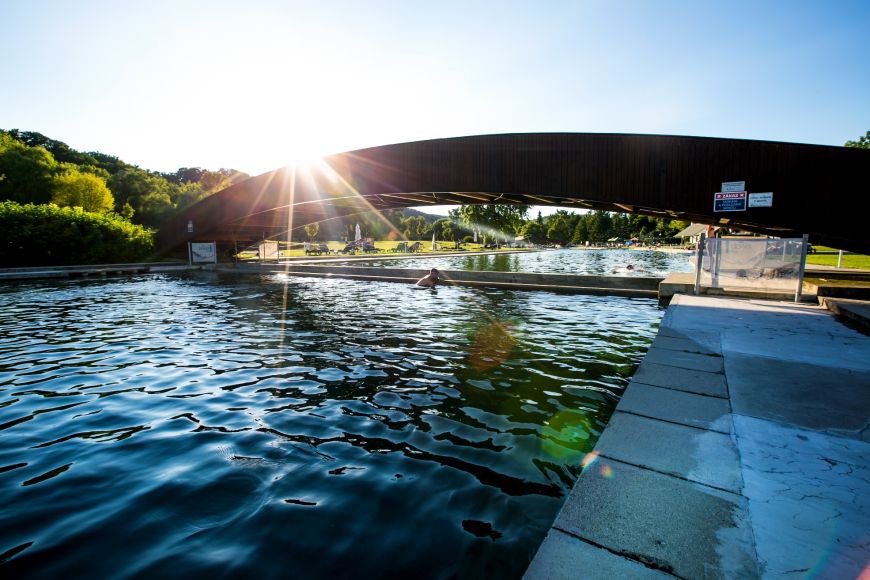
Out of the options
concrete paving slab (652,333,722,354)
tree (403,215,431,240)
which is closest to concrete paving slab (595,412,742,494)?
concrete paving slab (652,333,722,354)

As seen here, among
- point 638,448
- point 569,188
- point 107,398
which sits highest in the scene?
point 569,188

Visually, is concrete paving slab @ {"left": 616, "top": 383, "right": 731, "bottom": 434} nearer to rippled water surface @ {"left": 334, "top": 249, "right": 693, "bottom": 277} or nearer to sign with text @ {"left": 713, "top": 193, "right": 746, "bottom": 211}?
sign with text @ {"left": 713, "top": 193, "right": 746, "bottom": 211}

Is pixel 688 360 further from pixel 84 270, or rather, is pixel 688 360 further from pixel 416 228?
pixel 416 228

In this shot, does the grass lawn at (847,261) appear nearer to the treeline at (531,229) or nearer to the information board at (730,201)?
the information board at (730,201)

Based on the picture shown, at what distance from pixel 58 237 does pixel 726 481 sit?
132 ft

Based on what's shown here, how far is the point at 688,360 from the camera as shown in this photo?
6438 millimetres

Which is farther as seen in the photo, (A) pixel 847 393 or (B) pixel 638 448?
(A) pixel 847 393

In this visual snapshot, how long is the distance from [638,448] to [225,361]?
7724mm

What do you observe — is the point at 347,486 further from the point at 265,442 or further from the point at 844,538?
the point at 844,538

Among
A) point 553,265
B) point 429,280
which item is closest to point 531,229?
point 553,265

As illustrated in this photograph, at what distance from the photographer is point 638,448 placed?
368cm

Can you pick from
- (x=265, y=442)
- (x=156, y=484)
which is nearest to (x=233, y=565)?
(x=156, y=484)

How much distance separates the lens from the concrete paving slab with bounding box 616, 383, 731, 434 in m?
4.20

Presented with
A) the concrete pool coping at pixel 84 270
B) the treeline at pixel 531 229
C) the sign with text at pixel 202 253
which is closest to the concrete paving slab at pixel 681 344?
the concrete pool coping at pixel 84 270
